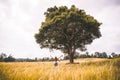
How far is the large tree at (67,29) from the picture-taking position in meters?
30.7

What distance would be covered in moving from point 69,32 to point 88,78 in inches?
1185

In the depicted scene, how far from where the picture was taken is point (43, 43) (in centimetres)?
3450

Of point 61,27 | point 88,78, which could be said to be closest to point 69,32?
point 61,27

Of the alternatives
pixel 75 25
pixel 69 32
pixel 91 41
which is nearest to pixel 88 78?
pixel 75 25

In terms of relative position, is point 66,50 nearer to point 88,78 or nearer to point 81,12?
point 81,12

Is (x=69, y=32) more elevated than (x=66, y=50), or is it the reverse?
(x=69, y=32)

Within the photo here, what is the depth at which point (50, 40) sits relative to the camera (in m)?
34.2

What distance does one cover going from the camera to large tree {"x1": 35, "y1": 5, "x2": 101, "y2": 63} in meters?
30.7

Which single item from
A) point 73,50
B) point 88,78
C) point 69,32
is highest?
point 69,32

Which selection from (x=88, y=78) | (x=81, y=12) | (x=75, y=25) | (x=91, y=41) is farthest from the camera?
(x=91, y=41)

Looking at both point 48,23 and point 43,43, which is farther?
point 43,43

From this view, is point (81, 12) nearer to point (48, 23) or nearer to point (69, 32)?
point (69, 32)

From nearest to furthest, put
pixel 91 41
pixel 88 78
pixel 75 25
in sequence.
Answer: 1. pixel 88 78
2. pixel 75 25
3. pixel 91 41

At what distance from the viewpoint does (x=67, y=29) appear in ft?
104
